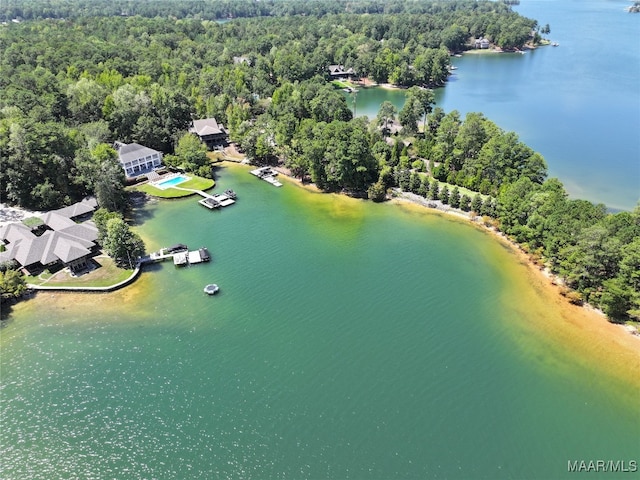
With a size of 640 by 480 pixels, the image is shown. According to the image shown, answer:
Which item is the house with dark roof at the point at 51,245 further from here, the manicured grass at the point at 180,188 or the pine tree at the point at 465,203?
the pine tree at the point at 465,203

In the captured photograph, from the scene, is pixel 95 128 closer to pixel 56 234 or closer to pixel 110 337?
pixel 56 234

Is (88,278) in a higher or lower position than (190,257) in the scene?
lower

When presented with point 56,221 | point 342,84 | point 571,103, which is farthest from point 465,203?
point 342,84

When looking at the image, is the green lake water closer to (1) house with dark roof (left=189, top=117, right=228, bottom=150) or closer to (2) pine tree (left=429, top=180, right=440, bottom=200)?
(2) pine tree (left=429, top=180, right=440, bottom=200)

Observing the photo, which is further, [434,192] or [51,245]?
[434,192]

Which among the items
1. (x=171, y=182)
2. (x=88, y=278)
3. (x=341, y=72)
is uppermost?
(x=341, y=72)

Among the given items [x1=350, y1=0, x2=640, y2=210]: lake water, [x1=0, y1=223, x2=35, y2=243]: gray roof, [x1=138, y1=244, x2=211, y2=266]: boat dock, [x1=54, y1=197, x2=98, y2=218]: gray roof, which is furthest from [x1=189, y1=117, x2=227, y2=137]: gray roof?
[x1=350, y1=0, x2=640, y2=210]: lake water

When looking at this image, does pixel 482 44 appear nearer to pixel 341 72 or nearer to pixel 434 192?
pixel 341 72

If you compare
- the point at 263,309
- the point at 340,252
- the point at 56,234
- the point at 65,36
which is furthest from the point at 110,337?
the point at 65,36
